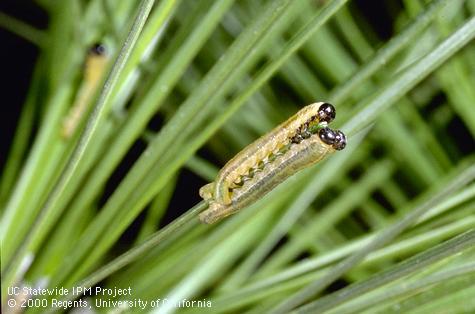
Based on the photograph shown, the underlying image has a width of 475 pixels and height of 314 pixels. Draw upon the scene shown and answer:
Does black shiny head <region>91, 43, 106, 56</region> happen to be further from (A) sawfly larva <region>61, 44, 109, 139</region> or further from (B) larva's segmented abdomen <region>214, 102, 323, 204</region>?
(B) larva's segmented abdomen <region>214, 102, 323, 204</region>

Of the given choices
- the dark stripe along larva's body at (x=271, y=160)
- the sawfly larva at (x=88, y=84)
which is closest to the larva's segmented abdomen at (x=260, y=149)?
the dark stripe along larva's body at (x=271, y=160)

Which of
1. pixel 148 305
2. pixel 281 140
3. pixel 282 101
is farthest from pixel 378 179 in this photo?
pixel 281 140

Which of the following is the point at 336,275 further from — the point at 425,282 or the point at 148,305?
the point at 148,305

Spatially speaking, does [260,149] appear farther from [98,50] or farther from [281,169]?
[98,50]

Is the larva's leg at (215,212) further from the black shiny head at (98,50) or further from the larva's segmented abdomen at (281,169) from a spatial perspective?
the black shiny head at (98,50)

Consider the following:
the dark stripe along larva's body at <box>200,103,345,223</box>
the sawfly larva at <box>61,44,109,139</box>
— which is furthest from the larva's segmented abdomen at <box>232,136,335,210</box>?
the sawfly larva at <box>61,44,109,139</box>

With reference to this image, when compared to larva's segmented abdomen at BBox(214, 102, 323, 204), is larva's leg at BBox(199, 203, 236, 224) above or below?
below
